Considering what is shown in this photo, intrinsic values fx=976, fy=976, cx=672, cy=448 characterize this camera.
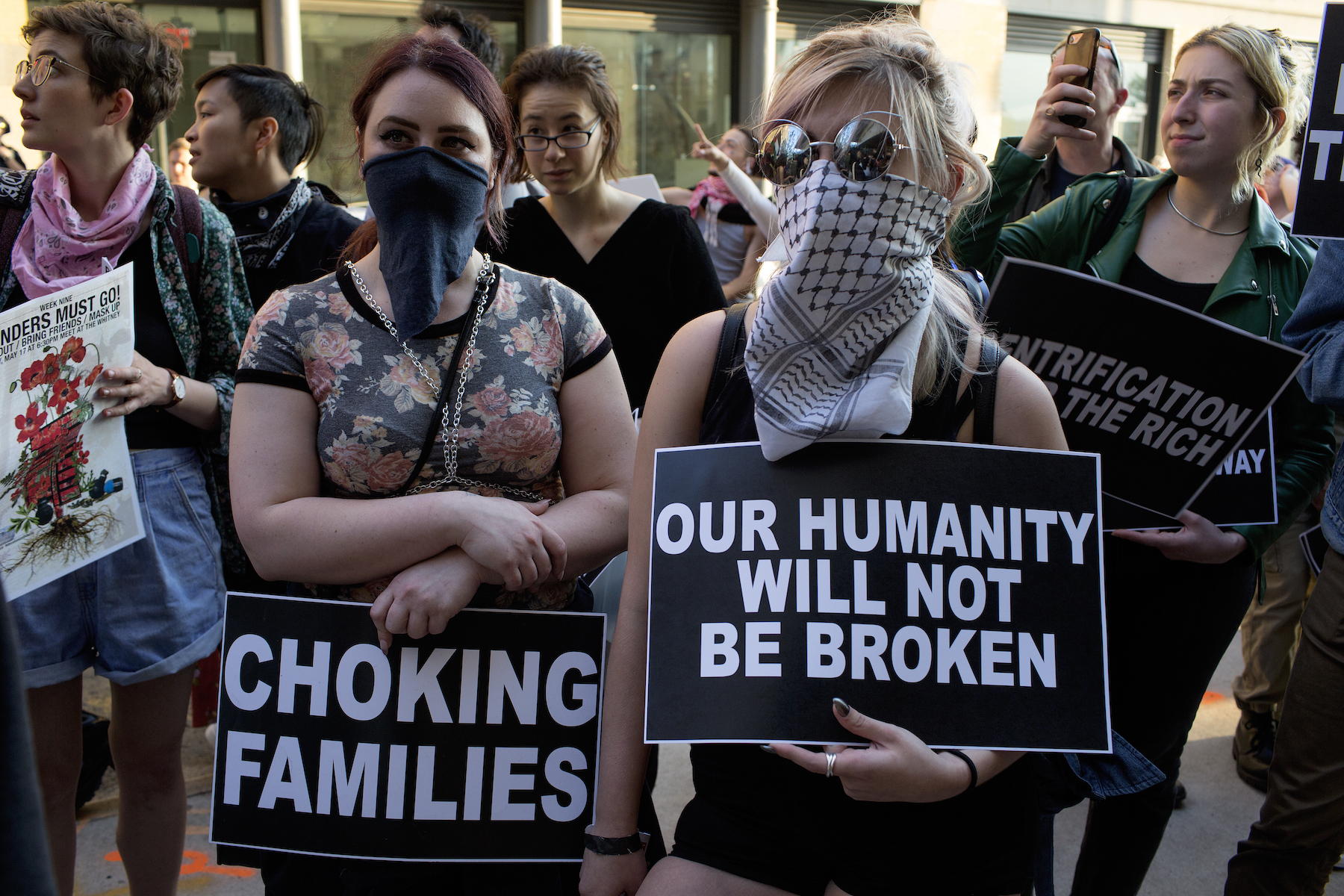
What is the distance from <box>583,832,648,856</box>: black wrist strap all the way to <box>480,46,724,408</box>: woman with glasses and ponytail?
5.44 feet

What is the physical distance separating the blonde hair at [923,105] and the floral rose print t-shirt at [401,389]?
1.90 feet

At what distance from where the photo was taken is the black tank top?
1.39 m

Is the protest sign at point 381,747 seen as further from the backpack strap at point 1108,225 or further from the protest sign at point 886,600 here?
the backpack strap at point 1108,225

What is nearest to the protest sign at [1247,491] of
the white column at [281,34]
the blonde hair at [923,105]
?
the blonde hair at [923,105]

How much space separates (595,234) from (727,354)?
1.77 metres

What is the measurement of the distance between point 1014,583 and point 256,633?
1.17 m

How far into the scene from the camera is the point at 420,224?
5.38 feet

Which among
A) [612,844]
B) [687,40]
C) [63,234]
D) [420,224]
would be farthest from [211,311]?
[687,40]

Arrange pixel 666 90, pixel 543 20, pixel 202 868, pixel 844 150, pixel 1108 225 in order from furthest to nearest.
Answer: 1. pixel 666 90
2. pixel 543 20
3. pixel 202 868
4. pixel 1108 225
5. pixel 844 150

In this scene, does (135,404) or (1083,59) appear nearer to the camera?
(135,404)

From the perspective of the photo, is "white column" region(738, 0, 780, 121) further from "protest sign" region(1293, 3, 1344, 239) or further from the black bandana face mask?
the black bandana face mask

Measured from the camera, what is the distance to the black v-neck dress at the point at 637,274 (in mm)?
2982

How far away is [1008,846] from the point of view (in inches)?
54.4

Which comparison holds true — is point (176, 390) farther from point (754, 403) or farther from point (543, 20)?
point (543, 20)
